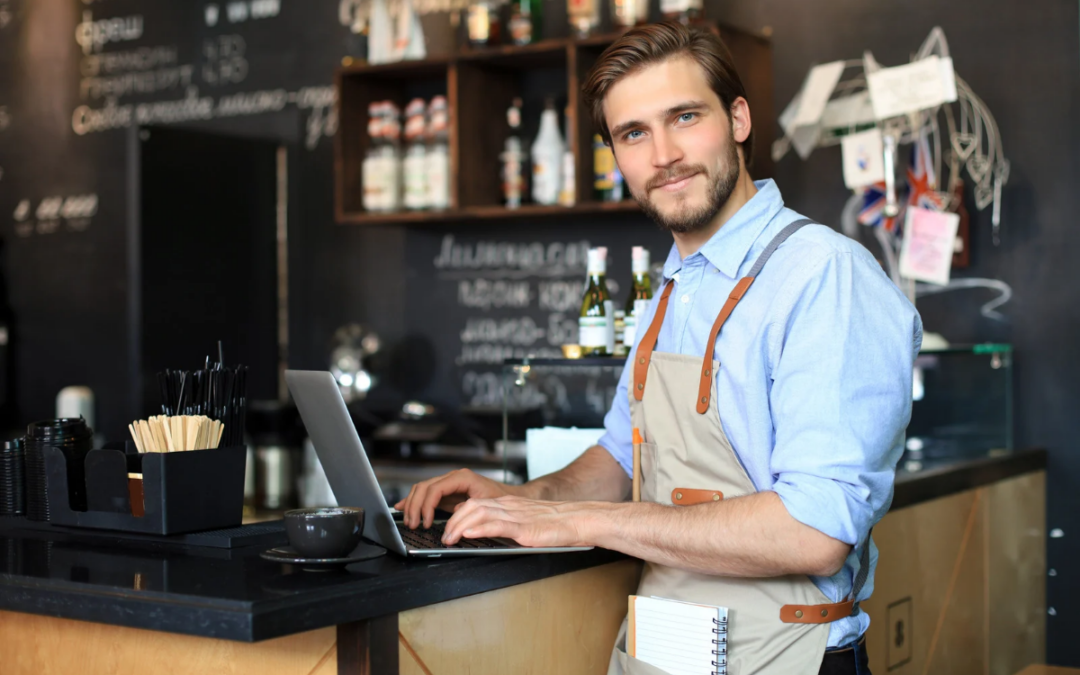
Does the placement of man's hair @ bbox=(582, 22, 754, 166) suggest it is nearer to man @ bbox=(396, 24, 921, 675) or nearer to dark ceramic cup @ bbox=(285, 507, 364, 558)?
man @ bbox=(396, 24, 921, 675)

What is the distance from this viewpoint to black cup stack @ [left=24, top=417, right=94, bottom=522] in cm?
173

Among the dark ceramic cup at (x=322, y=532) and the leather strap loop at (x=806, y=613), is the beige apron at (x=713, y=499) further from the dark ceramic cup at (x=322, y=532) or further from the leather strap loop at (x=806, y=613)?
the dark ceramic cup at (x=322, y=532)

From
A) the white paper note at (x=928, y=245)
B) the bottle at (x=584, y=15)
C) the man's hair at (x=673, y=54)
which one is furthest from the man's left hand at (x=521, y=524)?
the bottle at (x=584, y=15)

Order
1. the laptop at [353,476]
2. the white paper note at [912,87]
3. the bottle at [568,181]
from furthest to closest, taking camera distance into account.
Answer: the bottle at [568,181]
the white paper note at [912,87]
the laptop at [353,476]

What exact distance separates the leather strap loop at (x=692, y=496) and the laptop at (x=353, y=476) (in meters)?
0.14

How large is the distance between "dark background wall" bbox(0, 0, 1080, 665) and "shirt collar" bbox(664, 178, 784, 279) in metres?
1.55

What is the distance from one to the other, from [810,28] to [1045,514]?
1391 mm

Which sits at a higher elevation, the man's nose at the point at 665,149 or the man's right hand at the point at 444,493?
the man's nose at the point at 665,149

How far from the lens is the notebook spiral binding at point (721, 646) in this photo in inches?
60.4

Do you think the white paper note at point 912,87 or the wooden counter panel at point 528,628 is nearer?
the wooden counter panel at point 528,628

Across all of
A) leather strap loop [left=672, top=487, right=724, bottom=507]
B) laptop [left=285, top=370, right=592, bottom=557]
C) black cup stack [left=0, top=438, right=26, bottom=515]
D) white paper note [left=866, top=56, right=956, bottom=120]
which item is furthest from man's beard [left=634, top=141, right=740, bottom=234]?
white paper note [left=866, top=56, right=956, bottom=120]

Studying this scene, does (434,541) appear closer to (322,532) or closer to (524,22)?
(322,532)

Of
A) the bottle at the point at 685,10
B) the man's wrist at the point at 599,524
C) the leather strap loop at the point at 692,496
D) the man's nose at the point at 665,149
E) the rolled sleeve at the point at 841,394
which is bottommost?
the man's wrist at the point at 599,524

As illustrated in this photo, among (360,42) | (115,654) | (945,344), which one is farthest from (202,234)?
(115,654)
